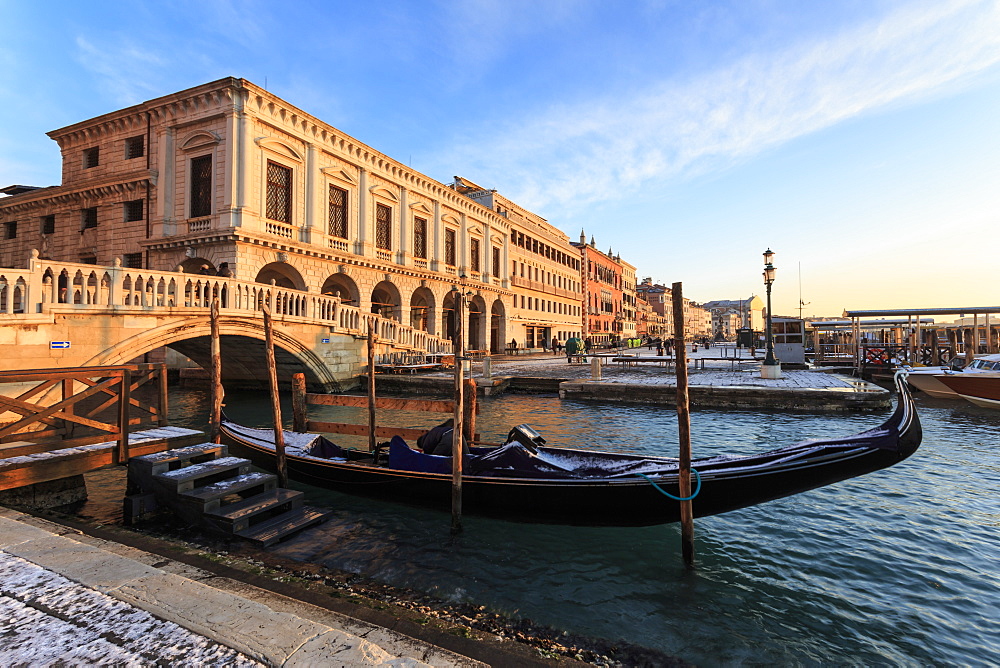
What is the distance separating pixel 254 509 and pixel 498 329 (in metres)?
31.1

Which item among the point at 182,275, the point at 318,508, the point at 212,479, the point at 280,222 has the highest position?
the point at 280,222

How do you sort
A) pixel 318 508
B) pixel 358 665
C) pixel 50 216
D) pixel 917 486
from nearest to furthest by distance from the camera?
pixel 358 665 → pixel 318 508 → pixel 917 486 → pixel 50 216

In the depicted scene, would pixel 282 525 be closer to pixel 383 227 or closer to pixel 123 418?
pixel 123 418

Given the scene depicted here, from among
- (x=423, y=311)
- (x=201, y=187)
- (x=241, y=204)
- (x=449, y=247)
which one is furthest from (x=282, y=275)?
(x=449, y=247)

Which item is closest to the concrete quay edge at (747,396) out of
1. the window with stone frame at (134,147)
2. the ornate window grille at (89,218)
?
the window with stone frame at (134,147)

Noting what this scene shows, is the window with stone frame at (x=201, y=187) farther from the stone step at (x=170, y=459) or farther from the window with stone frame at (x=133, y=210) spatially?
the stone step at (x=170, y=459)

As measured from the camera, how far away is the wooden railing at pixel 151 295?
358 inches

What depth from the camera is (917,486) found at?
22.8ft

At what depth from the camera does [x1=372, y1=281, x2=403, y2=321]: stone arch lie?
2467 centimetres

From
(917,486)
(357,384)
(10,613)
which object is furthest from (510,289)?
(10,613)

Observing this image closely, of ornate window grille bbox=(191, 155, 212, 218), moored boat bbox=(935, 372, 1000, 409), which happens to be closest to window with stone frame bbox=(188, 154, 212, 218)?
ornate window grille bbox=(191, 155, 212, 218)

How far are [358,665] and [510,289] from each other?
1351 inches

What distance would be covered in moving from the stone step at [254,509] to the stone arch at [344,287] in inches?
662

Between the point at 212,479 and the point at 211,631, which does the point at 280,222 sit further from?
the point at 211,631
